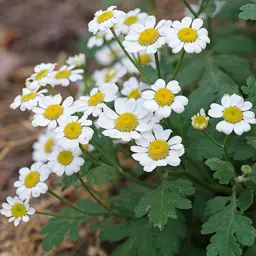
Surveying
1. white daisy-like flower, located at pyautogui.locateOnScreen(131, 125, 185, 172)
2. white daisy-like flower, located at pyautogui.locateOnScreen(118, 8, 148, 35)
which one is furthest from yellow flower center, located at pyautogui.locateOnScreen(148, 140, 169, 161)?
white daisy-like flower, located at pyautogui.locateOnScreen(118, 8, 148, 35)

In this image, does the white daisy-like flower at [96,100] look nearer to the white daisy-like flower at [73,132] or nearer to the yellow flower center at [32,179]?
the white daisy-like flower at [73,132]

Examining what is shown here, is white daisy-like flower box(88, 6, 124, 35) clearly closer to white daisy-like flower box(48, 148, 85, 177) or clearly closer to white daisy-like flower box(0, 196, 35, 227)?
white daisy-like flower box(48, 148, 85, 177)

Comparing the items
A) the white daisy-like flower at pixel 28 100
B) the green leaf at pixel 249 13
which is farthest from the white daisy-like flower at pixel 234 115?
the white daisy-like flower at pixel 28 100

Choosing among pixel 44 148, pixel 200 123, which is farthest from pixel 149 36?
pixel 44 148

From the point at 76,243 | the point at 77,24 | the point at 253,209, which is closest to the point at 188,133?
the point at 253,209

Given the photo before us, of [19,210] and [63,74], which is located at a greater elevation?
[63,74]

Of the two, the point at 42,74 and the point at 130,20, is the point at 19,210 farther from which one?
the point at 130,20
